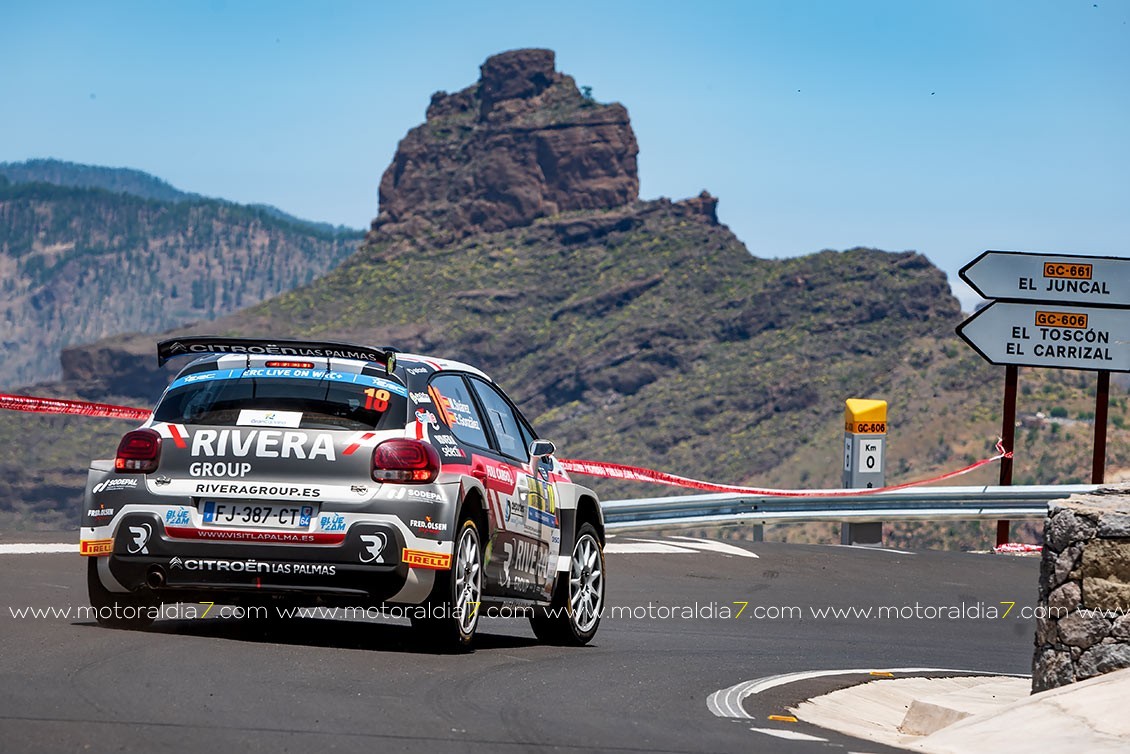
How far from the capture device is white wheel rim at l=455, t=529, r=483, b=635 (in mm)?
8617

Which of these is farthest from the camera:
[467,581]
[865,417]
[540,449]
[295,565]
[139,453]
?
[865,417]

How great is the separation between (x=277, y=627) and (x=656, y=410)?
154m

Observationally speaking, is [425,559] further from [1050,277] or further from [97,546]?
[1050,277]

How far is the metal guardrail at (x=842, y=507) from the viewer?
18.9 m

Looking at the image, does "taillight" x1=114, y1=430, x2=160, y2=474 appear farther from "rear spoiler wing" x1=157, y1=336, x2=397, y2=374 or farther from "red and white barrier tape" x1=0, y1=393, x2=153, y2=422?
"red and white barrier tape" x1=0, y1=393, x2=153, y2=422

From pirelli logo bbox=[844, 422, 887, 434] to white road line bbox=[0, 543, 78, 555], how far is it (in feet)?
29.9

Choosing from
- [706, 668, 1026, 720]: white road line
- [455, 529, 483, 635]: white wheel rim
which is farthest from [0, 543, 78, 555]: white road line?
[706, 668, 1026, 720]: white road line

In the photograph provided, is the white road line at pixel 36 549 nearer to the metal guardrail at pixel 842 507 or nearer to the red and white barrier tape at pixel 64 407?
the red and white barrier tape at pixel 64 407

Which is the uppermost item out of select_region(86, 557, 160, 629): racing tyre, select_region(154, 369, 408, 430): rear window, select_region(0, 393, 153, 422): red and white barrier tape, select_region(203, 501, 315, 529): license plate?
select_region(154, 369, 408, 430): rear window

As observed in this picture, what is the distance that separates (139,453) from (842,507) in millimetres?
11943

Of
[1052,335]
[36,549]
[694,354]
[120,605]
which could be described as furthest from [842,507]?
[694,354]

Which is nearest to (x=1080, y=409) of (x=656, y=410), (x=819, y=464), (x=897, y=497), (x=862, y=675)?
(x=819, y=464)

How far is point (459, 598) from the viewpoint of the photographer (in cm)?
866

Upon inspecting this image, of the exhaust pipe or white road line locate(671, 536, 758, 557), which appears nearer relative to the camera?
the exhaust pipe
